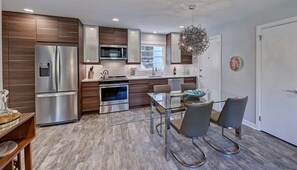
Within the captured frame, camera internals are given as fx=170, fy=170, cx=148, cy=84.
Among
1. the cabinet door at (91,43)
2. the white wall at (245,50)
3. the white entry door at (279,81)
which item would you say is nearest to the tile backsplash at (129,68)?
the cabinet door at (91,43)

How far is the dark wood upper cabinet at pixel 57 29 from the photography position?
372cm

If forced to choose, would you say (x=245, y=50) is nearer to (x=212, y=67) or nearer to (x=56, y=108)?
(x=212, y=67)

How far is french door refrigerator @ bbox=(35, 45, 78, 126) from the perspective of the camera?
3.63 meters

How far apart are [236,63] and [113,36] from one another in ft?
11.0

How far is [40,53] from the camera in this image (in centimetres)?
358

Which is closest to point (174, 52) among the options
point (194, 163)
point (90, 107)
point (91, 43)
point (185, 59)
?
point (185, 59)

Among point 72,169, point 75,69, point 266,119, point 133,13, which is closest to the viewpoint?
point 72,169

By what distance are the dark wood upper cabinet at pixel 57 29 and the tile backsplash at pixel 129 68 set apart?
1.27m

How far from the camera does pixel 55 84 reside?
12.3 ft

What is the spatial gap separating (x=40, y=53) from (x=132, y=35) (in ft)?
8.33

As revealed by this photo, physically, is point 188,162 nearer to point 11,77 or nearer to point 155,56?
point 11,77

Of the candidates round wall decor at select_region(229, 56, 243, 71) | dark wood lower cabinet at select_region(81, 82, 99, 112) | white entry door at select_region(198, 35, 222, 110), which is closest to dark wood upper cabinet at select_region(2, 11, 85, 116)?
dark wood lower cabinet at select_region(81, 82, 99, 112)

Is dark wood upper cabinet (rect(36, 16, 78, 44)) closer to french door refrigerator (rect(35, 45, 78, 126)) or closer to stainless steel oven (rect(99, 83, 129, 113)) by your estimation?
french door refrigerator (rect(35, 45, 78, 126))

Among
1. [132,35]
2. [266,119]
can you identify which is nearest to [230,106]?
[266,119]
